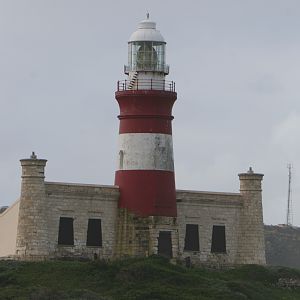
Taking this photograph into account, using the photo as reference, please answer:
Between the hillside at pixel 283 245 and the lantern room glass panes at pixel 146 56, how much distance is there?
121 feet

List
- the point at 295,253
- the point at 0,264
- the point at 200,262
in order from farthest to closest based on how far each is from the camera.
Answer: the point at 295,253 → the point at 200,262 → the point at 0,264

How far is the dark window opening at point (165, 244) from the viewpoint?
67062 millimetres

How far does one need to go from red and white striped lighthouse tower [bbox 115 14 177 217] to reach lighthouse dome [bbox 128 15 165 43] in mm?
16

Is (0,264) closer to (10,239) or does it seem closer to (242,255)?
(10,239)

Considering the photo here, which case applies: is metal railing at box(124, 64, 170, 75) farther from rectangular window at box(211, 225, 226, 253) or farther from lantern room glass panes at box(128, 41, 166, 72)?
rectangular window at box(211, 225, 226, 253)

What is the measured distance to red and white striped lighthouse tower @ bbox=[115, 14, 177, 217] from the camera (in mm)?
66750

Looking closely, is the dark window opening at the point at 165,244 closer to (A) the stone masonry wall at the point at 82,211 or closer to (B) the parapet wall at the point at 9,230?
(A) the stone masonry wall at the point at 82,211

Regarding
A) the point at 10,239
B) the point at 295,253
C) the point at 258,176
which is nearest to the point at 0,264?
the point at 10,239

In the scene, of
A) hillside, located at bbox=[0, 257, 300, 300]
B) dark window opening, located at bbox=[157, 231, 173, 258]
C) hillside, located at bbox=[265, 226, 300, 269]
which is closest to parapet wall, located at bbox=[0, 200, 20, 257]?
hillside, located at bbox=[0, 257, 300, 300]

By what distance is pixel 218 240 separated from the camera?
6962 cm

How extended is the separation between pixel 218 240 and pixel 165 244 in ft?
10.3

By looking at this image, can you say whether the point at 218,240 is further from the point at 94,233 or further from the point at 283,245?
the point at 283,245

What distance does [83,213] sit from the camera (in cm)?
6694

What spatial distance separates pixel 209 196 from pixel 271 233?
39884 mm
